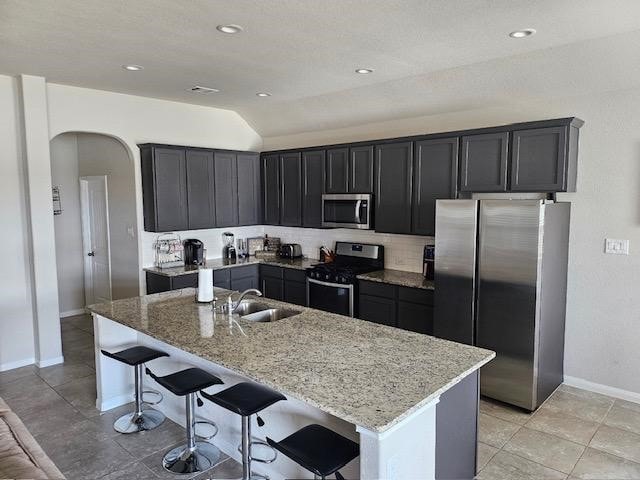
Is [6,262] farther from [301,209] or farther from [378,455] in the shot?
[378,455]

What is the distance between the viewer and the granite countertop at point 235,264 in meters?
5.24

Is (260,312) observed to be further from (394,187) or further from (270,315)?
(394,187)

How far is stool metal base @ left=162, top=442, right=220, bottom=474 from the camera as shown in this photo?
9.60 feet

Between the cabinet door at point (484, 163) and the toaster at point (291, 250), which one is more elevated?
the cabinet door at point (484, 163)

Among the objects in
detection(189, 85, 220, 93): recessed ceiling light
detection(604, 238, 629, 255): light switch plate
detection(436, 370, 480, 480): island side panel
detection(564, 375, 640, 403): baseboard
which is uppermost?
detection(189, 85, 220, 93): recessed ceiling light

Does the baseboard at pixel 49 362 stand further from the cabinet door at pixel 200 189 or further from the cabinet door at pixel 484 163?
the cabinet door at pixel 484 163

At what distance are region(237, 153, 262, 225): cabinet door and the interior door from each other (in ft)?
5.89

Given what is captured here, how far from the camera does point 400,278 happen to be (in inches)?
189

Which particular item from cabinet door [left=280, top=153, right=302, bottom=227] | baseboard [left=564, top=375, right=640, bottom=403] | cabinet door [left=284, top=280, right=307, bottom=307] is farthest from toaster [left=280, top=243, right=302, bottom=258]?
baseboard [left=564, top=375, right=640, bottom=403]

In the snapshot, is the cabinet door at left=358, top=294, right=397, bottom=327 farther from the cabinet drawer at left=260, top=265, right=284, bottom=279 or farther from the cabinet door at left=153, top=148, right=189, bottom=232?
the cabinet door at left=153, top=148, right=189, bottom=232

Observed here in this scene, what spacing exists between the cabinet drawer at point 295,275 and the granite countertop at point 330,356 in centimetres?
204

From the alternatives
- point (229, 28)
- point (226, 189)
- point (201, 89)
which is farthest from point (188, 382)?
point (226, 189)

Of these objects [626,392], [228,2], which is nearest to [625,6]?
[228,2]

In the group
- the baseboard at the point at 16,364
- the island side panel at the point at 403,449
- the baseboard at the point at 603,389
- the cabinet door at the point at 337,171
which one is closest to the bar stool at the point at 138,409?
the baseboard at the point at 16,364
